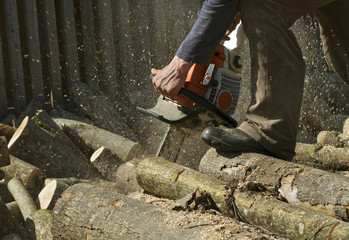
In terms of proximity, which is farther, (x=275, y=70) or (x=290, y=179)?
(x=275, y=70)

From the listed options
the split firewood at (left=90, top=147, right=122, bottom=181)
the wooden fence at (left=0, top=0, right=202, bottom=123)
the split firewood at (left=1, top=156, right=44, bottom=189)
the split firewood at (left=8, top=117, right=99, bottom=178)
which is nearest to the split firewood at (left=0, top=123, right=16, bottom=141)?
the split firewood at (left=8, top=117, right=99, bottom=178)

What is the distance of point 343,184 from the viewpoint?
7.24ft

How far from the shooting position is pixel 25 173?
142 inches

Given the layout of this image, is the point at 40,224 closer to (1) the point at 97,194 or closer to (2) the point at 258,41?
(1) the point at 97,194

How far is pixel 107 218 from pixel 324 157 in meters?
2.17

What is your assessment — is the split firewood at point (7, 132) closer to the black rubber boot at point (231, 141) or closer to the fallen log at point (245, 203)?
the fallen log at point (245, 203)

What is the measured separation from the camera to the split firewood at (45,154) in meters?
3.92

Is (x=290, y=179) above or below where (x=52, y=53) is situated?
above

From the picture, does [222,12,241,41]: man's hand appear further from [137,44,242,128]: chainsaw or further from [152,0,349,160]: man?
[152,0,349,160]: man

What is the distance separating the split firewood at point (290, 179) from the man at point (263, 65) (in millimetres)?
119

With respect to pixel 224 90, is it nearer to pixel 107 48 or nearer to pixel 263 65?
pixel 263 65

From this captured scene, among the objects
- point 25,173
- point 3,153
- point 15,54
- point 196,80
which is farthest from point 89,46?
point 196,80

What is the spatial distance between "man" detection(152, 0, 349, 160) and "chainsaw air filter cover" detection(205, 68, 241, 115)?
9.8 inches

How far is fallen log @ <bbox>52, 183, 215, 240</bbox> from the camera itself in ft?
6.40
